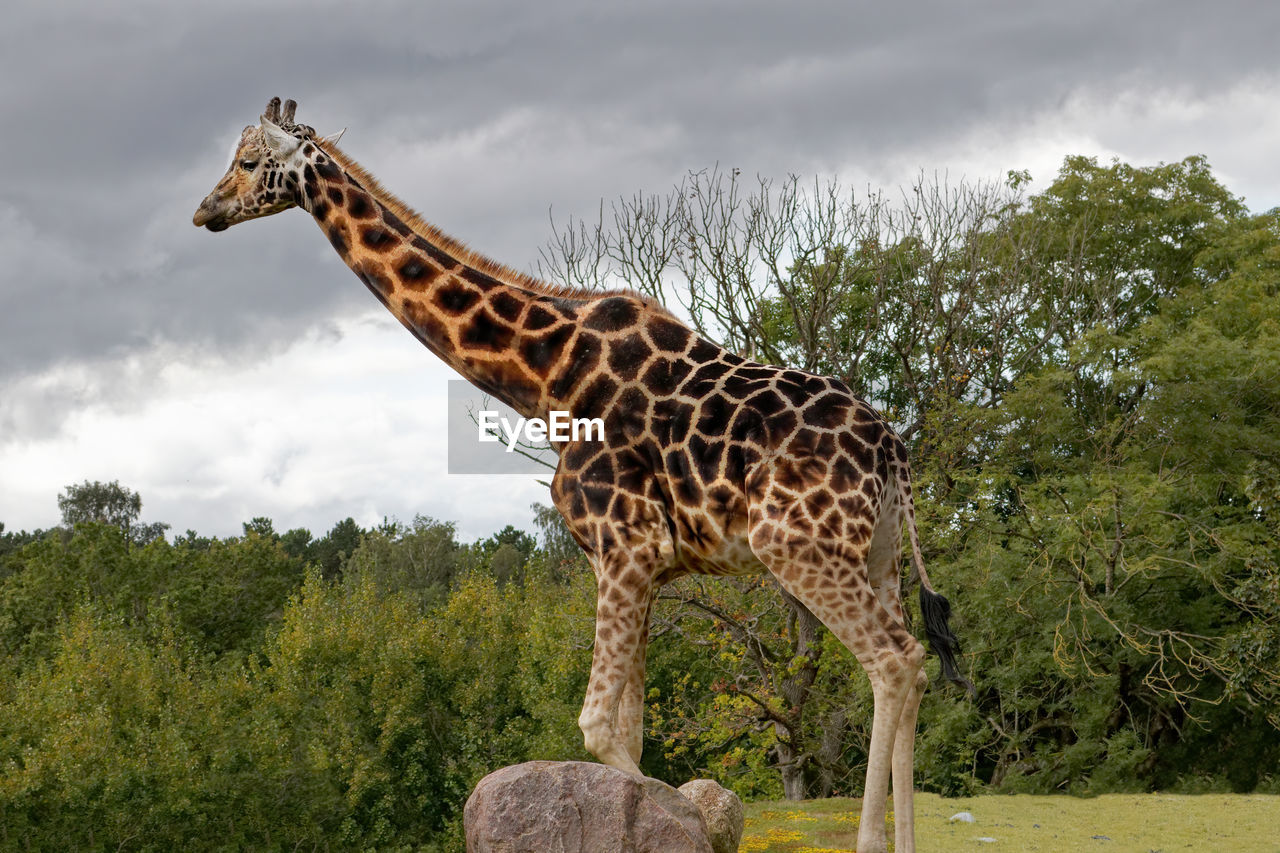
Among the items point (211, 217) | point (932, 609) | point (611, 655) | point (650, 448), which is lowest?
point (611, 655)

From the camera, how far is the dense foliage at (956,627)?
60.7ft

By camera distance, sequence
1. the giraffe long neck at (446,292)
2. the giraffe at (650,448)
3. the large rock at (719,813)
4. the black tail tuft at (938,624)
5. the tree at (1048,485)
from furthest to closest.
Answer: the tree at (1048,485) → the large rock at (719,813) → the giraffe long neck at (446,292) → the black tail tuft at (938,624) → the giraffe at (650,448)

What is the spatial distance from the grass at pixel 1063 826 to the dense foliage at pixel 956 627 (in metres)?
1.54

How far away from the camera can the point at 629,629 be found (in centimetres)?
689

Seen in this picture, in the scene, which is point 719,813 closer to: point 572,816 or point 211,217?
point 572,816

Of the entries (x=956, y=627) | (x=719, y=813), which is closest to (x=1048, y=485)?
(x=956, y=627)

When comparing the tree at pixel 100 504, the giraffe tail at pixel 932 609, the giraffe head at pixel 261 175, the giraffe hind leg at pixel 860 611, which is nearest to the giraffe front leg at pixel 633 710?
the giraffe hind leg at pixel 860 611

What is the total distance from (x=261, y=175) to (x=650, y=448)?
3303 millimetres

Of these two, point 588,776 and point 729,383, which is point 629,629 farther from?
point 729,383

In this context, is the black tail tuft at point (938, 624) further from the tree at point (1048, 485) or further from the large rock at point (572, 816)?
the tree at point (1048, 485)

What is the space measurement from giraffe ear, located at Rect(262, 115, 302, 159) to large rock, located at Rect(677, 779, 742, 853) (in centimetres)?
531

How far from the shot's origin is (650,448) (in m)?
7.07

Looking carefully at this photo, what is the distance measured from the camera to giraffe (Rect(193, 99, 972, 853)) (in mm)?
6676

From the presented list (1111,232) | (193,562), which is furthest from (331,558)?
(1111,232)
